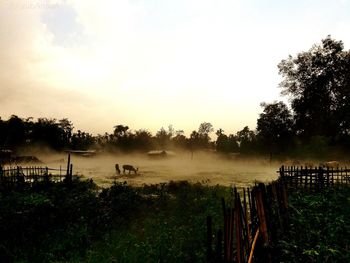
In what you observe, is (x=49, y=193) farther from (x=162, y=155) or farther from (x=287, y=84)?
(x=162, y=155)

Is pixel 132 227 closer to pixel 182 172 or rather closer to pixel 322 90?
pixel 182 172

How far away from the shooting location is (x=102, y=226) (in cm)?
1294

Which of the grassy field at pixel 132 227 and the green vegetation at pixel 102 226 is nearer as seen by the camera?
the grassy field at pixel 132 227

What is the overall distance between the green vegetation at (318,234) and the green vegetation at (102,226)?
2605 millimetres

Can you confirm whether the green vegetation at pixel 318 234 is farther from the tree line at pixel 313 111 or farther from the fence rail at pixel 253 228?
the tree line at pixel 313 111

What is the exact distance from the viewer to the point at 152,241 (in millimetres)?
11062

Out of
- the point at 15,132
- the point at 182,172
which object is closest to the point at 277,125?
the point at 182,172

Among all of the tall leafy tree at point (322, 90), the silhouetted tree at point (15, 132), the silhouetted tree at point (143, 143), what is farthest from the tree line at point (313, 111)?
the silhouetted tree at point (15, 132)


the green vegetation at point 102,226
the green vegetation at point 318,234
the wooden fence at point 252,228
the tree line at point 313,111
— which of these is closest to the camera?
the wooden fence at point 252,228

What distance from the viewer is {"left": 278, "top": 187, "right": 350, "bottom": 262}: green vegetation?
7.57m

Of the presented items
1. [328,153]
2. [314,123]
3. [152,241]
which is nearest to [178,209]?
[152,241]

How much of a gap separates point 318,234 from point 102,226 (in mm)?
8094

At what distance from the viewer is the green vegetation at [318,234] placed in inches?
298

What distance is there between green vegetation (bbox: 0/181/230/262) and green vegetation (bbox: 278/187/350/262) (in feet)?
8.55
